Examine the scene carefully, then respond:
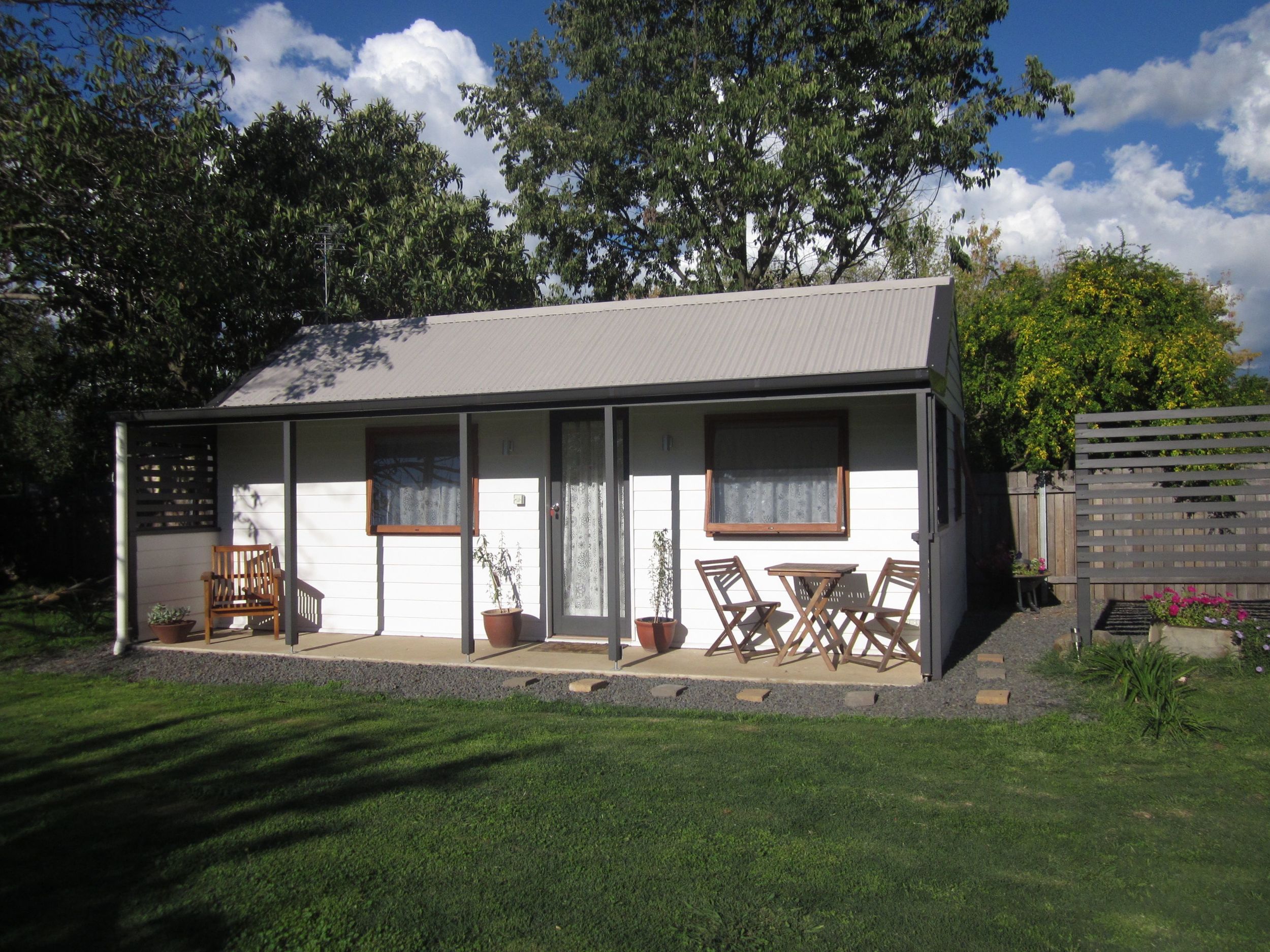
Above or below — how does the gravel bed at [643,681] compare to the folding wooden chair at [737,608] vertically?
below

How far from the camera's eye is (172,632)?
9062 mm

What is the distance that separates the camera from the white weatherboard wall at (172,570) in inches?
362

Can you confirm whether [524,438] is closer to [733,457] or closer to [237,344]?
[733,457]

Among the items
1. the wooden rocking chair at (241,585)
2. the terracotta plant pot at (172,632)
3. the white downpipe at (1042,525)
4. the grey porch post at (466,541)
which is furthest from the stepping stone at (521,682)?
the white downpipe at (1042,525)

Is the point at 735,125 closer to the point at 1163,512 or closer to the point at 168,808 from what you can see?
the point at 1163,512

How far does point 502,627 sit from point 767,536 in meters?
2.52

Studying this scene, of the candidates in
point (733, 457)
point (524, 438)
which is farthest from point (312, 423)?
point (733, 457)

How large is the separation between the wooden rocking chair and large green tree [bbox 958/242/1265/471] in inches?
359

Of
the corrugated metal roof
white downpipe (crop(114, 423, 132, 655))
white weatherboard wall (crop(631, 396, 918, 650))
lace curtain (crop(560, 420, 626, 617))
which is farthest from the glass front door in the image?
white downpipe (crop(114, 423, 132, 655))

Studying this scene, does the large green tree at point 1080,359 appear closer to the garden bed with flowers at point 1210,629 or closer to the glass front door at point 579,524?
the garden bed with flowers at point 1210,629

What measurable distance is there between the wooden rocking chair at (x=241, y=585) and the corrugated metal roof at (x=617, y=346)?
5.19ft

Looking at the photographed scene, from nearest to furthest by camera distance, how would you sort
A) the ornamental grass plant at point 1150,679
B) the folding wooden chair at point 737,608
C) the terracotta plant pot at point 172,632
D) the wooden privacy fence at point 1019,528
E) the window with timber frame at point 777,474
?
the ornamental grass plant at point 1150,679 → the folding wooden chair at point 737,608 → the window with timber frame at point 777,474 → the terracotta plant pot at point 172,632 → the wooden privacy fence at point 1019,528

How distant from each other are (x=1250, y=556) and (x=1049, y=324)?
5792 millimetres

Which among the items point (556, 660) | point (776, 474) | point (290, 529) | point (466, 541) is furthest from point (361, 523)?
point (776, 474)
